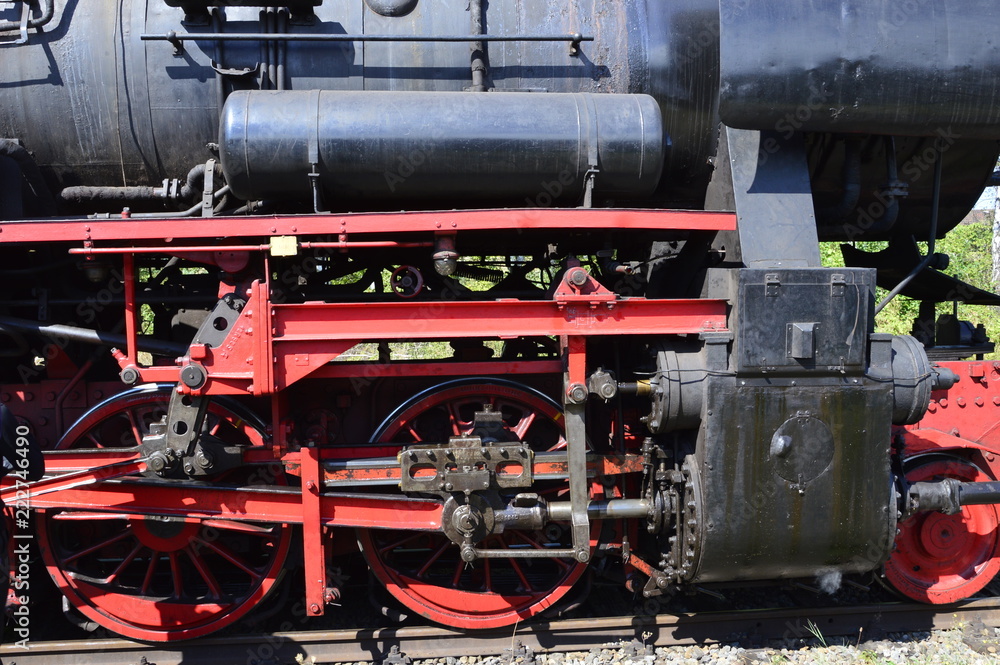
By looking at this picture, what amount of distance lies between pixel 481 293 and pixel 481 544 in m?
1.53

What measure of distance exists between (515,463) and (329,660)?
5.20 ft

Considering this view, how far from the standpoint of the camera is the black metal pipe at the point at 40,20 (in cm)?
343

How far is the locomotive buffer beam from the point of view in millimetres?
3734

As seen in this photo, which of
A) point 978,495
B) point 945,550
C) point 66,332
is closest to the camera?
point 66,332

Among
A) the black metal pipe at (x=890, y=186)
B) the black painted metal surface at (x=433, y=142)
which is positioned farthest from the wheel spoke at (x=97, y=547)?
the black metal pipe at (x=890, y=186)

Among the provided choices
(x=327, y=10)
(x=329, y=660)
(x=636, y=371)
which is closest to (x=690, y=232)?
(x=636, y=371)

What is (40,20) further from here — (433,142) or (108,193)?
(433,142)

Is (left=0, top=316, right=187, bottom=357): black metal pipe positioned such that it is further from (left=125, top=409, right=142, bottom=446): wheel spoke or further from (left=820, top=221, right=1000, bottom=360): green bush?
(left=820, top=221, right=1000, bottom=360): green bush

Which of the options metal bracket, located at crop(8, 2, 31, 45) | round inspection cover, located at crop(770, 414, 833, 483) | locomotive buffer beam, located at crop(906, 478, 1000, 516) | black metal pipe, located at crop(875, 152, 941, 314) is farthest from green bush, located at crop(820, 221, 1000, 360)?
metal bracket, located at crop(8, 2, 31, 45)

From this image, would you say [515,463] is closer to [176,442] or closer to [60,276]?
[176,442]

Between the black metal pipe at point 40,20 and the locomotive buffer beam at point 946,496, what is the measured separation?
16.7 ft

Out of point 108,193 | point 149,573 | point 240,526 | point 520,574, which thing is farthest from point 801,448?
point 108,193

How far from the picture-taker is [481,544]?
4.12 m

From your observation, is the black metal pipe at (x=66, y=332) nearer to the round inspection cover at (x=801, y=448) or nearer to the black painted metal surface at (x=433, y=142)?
the black painted metal surface at (x=433, y=142)
